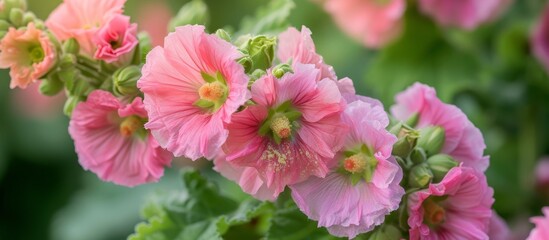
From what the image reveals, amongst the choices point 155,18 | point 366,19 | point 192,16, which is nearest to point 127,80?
point 192,16

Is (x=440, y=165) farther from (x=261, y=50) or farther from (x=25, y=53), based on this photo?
(x=25, y=53)

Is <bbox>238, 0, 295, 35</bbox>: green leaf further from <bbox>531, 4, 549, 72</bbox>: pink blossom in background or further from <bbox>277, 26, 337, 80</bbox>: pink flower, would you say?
<bbox>531, 4, 549, 72</bbox>: pink blossom in background

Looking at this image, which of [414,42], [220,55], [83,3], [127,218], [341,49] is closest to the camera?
[220,55]

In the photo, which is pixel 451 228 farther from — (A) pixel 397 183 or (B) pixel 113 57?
(B) pixel 113 57

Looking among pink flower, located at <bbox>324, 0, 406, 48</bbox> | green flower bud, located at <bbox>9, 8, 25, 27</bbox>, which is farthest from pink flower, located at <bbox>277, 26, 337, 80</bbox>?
pink flower, located at <bbox>324, 0, 406, 48</bbox>

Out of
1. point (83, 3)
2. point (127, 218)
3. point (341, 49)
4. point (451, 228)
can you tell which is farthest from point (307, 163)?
point (127, 218)
